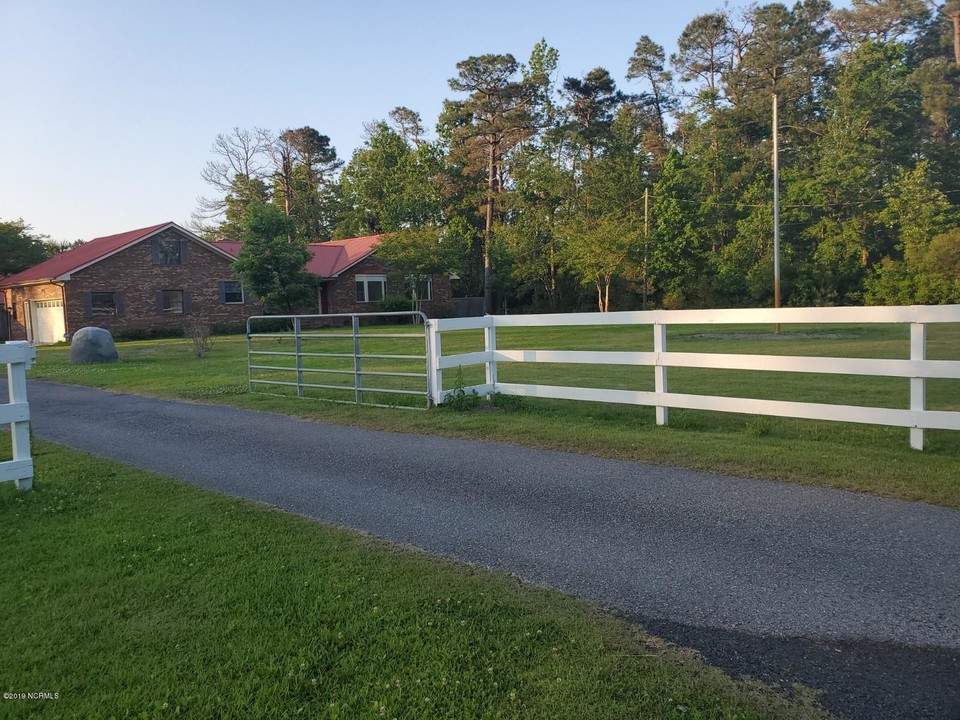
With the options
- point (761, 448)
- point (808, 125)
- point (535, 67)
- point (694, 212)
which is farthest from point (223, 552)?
point (808, 125)

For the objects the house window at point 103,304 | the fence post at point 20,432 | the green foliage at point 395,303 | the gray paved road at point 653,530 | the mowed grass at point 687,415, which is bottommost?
the gray paved road at point 653,530

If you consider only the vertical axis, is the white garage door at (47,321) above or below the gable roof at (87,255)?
below

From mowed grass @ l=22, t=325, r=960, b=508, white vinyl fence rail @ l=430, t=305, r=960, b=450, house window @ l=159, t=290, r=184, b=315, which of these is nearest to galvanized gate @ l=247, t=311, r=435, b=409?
mowed grass @ l=22, t=325, r=960, b=508

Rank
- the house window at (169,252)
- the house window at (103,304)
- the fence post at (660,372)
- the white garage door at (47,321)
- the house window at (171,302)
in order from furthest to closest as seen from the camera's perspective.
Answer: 1. the house window at (171,302)
2. the house window at (169,252)
3. the white garage door at (47,321)
4. the house window at (103,304)
5. the fence post at (660,372)

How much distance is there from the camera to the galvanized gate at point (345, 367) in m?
11.0

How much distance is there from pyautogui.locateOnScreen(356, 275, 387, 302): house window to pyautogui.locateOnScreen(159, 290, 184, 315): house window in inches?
376

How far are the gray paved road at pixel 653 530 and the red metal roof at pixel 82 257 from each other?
31.7 m

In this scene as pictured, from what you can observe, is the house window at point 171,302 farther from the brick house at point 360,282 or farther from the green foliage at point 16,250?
the green foliage at point 16,250

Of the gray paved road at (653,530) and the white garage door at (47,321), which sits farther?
the white garage door at (47,321)

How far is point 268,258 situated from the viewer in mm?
33906

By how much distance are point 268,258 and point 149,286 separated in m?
8.25

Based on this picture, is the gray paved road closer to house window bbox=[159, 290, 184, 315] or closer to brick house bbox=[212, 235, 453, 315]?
house window bbox=[159, 290, 184, 315]

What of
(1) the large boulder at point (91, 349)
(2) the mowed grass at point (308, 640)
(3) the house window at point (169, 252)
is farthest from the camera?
(3) the house window at point (169, 252)

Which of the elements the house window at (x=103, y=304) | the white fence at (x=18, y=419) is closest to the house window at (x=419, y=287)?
the house window at (x=103, y=304)
